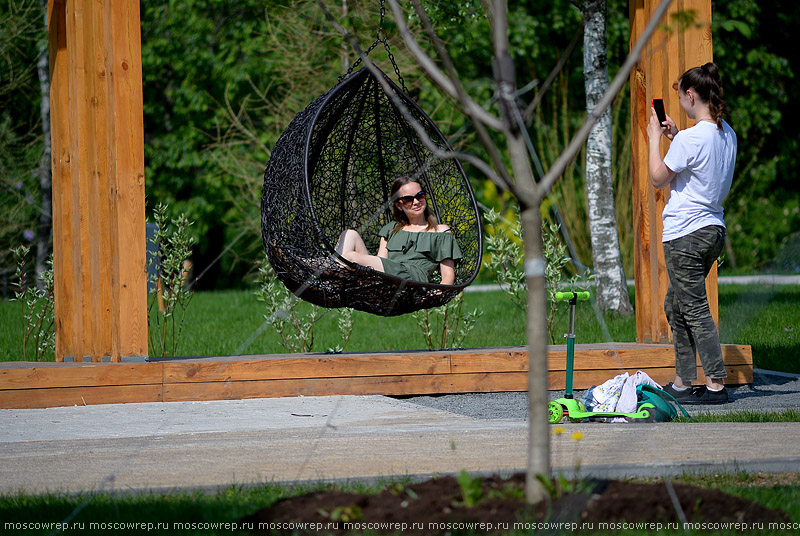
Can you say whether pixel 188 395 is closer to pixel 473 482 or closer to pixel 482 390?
pixel 482 390

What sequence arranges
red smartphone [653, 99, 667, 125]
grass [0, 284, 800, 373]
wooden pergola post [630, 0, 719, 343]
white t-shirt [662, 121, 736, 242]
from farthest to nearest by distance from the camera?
grass [0, 284, 800, 373]
wooden pergola post [630, 0, 719, 343]
red smartphone [653, 99, 667, 125]
white t-shirt [662, 121, 736, 242]

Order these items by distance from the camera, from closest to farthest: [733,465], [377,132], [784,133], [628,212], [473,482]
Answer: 1. [473,482]
2. [733,465]
3. [377,132]
4. [628,212]
5. [784,133]

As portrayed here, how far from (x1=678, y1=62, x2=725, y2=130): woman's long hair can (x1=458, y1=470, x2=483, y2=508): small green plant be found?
111 inches

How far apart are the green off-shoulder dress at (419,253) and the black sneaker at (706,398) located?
1630 mm

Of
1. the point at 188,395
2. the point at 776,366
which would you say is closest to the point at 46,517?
the point at 188,395

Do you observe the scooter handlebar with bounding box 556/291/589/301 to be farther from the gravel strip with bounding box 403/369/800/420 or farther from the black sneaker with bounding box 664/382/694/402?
the black sneaker with bounding box 664/382/694/402

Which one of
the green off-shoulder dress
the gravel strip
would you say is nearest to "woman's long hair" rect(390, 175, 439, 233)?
the green off-shoulder dress

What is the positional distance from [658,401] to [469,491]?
2.12 metres

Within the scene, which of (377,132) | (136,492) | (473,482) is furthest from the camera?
(377,132)

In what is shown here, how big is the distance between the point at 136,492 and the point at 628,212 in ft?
32.8

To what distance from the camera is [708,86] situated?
14.7 feet

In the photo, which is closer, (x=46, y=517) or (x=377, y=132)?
(x=46, y=517)

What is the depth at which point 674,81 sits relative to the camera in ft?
17.3

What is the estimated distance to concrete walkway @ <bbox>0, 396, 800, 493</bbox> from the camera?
2977mm
